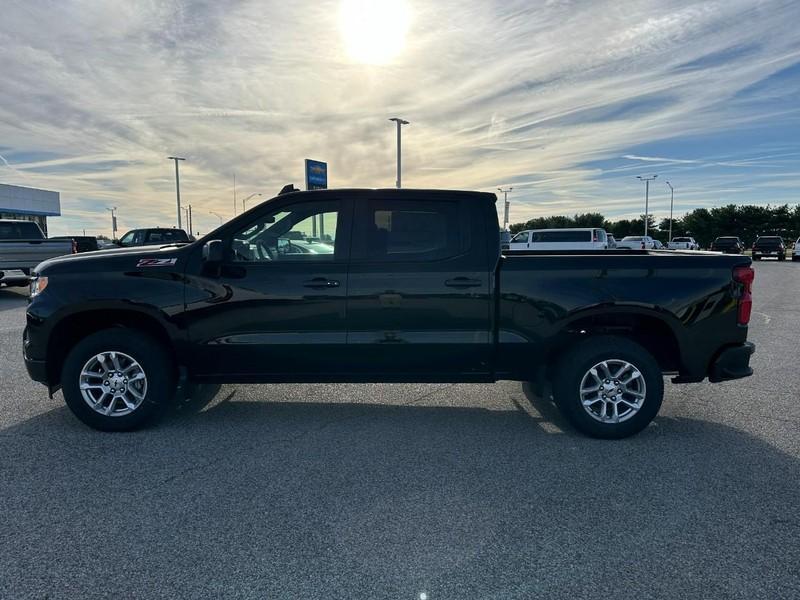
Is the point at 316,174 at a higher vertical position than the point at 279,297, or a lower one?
higher

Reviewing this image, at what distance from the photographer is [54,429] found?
4734 mm

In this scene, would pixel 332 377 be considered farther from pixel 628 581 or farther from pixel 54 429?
pixel 628 581

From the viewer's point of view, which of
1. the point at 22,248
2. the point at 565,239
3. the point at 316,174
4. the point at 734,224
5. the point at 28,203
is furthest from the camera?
the point at 734,224

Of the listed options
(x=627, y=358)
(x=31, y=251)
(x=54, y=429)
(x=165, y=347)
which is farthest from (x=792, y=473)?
(x=31, y=251)

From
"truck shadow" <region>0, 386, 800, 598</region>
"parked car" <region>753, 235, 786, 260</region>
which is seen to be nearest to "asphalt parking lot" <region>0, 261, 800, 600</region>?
"truck shadow" <region>0, 386, 800, 598</region>

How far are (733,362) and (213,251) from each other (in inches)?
166

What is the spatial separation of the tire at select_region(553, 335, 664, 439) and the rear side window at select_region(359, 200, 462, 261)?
1.33 metres

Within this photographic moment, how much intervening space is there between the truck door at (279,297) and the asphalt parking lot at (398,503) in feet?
1.97

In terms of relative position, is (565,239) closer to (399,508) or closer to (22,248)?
(22,248)

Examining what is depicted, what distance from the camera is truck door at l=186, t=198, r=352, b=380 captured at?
459 centimetres

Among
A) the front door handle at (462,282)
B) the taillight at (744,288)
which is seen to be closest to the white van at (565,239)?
the taillight at (744,288)

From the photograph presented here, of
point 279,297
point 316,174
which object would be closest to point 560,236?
point 316,174

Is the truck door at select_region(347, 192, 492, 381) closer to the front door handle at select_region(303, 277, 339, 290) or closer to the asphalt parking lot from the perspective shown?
the front door handle at select_region(303, 277, 339, 290)

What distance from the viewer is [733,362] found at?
180 inches
